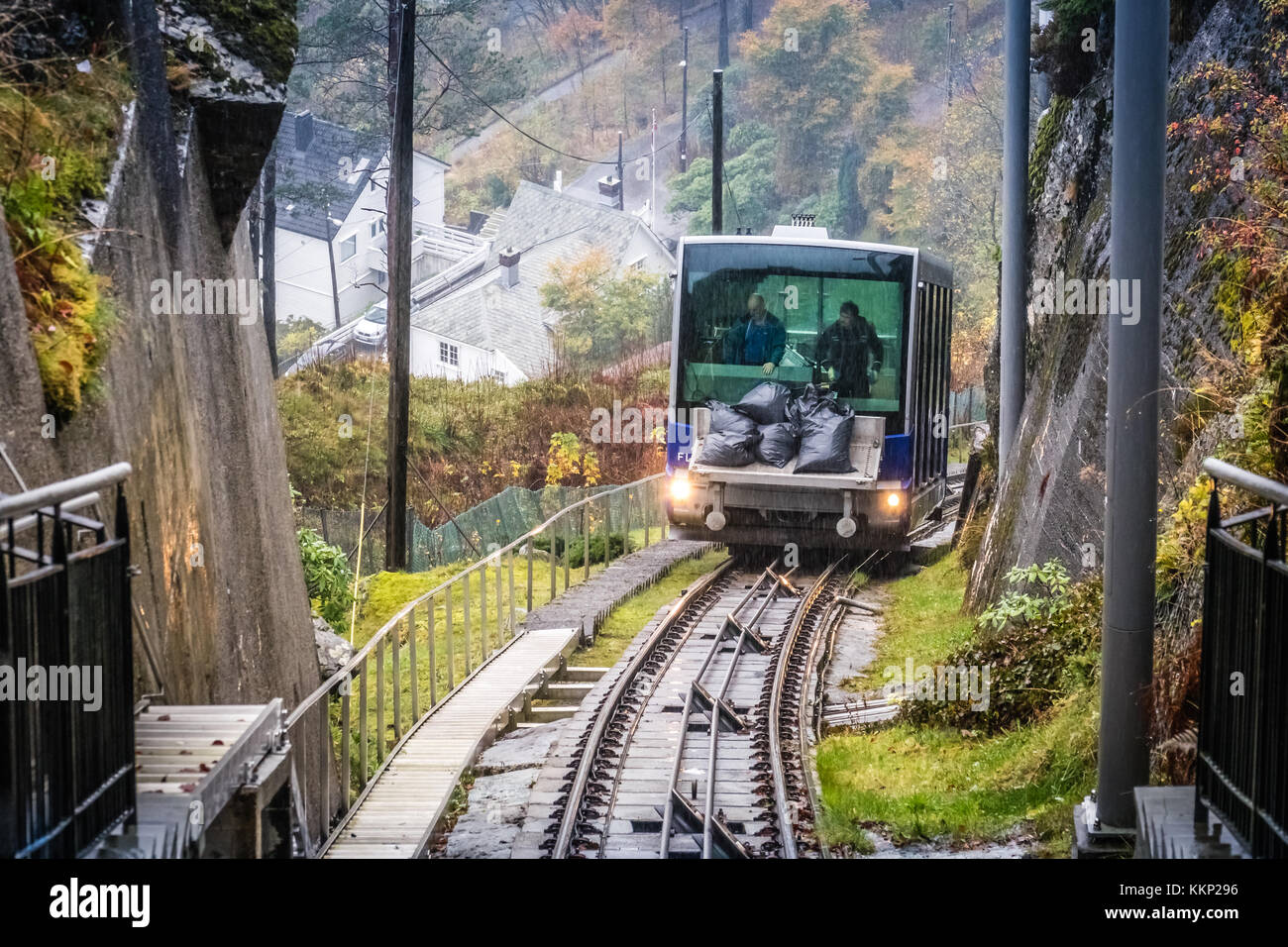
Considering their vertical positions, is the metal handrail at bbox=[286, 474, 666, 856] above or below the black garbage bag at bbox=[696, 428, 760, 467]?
below

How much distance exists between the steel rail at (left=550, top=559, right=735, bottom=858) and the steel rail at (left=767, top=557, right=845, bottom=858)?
126 cm

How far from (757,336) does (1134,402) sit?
33.9ft

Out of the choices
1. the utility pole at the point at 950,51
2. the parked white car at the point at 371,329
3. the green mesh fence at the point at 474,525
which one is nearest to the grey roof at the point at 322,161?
the parked white car at the point at 371,329

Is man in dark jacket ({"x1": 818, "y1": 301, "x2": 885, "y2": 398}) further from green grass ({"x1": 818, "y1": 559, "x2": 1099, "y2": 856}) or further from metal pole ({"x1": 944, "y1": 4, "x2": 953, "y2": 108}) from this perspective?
metal pole ({"x1": 944, "y1": 4, "x2": 953, "y2": 108})

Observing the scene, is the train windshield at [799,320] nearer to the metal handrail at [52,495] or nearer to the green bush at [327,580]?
the green bush at [327,580]

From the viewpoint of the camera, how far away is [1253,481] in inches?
189

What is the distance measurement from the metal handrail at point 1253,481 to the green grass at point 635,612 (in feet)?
33.2

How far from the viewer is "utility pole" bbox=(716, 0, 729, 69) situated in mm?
65312

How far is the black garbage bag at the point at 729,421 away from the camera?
671 inches

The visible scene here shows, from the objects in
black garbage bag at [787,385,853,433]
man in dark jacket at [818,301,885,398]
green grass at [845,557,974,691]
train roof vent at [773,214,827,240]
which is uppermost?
train roof vent at [773,214,827,240]

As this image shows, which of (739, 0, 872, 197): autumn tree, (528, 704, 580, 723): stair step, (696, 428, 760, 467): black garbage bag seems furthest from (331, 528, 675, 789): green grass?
(739, 0, 872, 197): autumn tree

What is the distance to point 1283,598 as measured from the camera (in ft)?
15.2

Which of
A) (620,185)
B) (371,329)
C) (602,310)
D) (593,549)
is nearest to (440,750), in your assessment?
(593,549)
